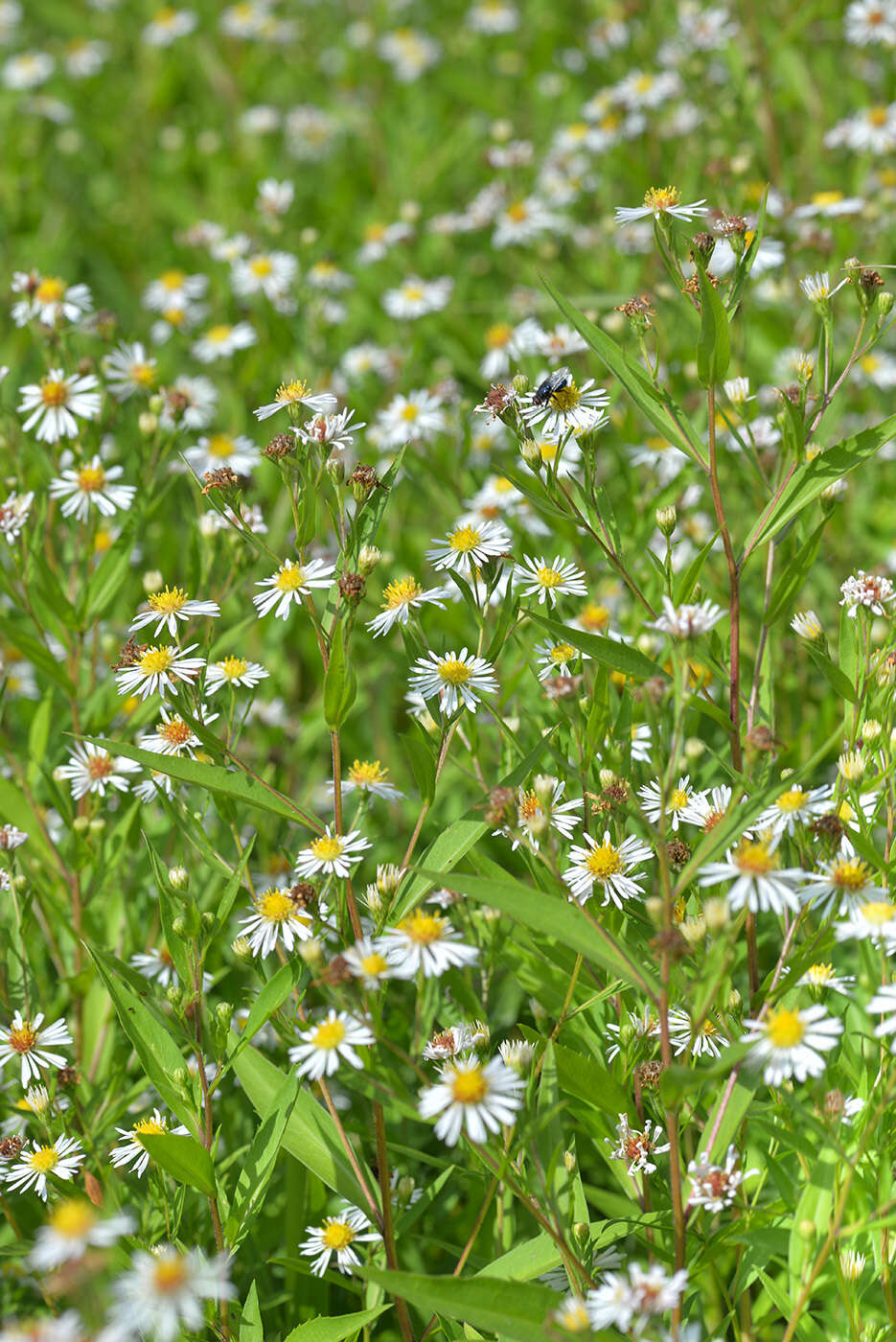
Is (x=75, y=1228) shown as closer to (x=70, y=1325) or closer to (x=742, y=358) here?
(x=70, y=1325)

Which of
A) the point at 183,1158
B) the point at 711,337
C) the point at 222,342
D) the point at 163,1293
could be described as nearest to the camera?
the point at 163,1293

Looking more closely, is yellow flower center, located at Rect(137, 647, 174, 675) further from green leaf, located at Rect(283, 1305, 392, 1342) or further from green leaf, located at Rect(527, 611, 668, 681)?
green leaf, located at Rect(283, 1305, 392, 1342)

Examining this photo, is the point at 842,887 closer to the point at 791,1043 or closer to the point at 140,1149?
the point at 791,1043

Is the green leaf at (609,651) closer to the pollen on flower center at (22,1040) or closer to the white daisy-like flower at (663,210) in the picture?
the white daisy-like flower at (663,210)

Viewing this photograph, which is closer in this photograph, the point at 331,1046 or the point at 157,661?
the point at 331,1046

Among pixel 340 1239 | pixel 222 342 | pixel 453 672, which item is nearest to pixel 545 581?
pixel 453 672

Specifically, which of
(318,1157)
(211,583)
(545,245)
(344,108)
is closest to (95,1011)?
(318,1157)

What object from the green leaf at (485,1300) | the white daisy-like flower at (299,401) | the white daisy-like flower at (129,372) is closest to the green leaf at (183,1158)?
the green leaf at (485,1300)
